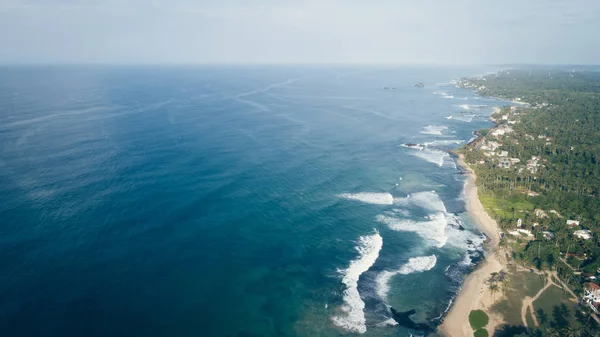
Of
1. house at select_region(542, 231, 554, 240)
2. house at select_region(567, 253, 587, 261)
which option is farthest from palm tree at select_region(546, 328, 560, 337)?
house at select_region(542, 231, 554, 240)

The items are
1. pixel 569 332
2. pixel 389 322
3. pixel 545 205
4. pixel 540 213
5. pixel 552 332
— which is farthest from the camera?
pixel 545 205

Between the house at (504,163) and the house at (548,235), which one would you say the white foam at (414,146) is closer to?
the house at (504,163)

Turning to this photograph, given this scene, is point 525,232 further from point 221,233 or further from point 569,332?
point 221,233

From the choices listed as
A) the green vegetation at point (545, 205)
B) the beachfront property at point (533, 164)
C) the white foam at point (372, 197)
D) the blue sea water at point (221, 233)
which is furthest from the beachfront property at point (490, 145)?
the white foam at point (372, 197)

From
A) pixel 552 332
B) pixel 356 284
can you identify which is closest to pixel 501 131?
pixel 552 332

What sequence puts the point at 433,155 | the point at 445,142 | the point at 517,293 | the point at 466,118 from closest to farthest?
the point at 517,293 < the point at 433,155 < the point at 445,142 < the point at 466,118

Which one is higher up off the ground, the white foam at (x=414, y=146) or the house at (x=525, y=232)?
the white foam at (x=414, y=146)

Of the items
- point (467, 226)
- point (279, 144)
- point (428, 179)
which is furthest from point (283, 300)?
point (279, 144)

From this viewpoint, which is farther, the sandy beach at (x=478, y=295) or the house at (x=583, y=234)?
the house at (x=583, y=234)
